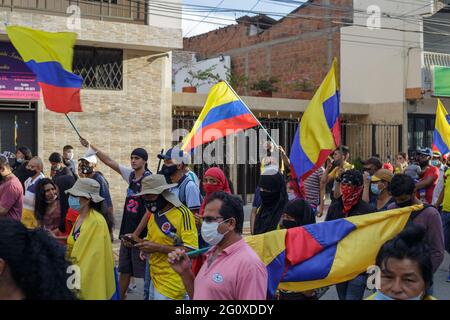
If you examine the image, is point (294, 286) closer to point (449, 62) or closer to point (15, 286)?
point (15, 286)

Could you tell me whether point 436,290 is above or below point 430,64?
below

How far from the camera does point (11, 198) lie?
284 inches

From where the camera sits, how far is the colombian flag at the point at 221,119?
9.10m

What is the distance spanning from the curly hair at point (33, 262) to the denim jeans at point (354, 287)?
10.6 ft

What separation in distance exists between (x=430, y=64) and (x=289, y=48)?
22.3ft

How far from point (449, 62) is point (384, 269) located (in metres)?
20.7

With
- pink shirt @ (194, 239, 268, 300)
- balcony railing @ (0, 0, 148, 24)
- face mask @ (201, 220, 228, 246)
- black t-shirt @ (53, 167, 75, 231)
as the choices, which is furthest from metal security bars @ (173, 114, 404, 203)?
pink shirt @ (194, 239, 268, 300)

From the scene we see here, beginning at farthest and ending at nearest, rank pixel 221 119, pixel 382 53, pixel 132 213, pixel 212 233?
1. pixel 382 53
2. pixel 221 119
3. pixel 132 213
4. pixel 212 233

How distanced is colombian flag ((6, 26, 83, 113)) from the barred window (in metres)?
6.79

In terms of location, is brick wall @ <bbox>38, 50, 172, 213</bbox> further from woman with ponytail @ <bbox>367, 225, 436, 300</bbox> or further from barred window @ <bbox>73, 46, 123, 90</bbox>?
woman with ponytail @ <bbox>367, 225, 436, 300</bbox>

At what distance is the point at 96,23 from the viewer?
14312mm

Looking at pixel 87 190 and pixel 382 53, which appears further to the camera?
pixel 382 53

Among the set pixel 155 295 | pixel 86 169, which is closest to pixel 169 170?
pixel 86 169

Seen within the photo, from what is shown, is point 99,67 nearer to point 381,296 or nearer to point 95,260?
point 95,260
